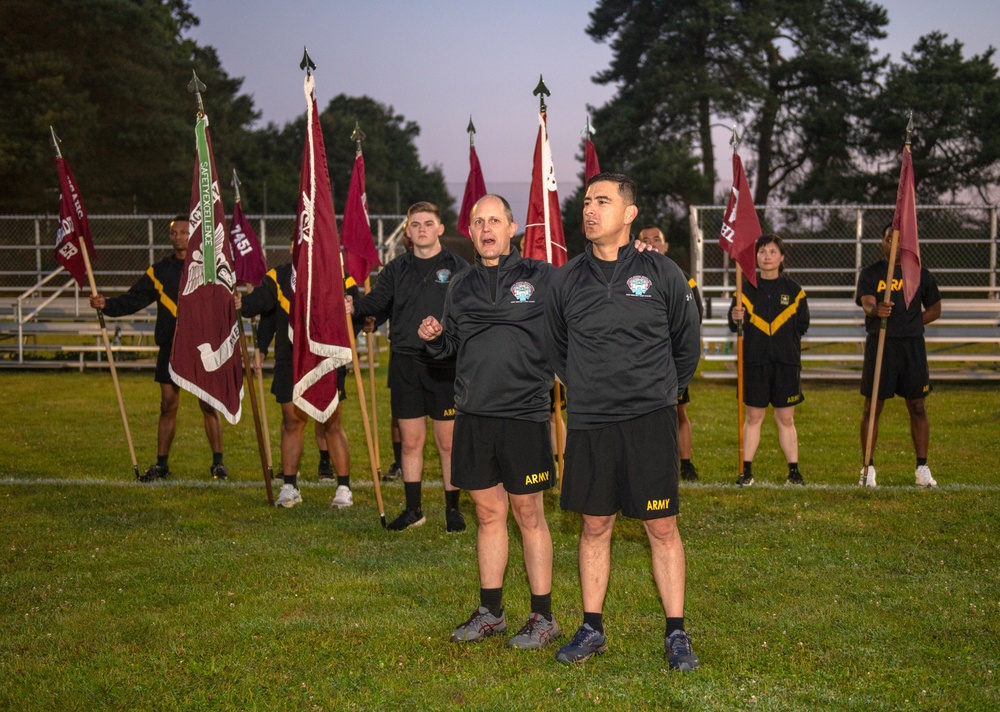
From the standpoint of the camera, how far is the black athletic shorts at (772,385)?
9.22 meters

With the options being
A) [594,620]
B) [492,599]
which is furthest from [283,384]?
[594,620]

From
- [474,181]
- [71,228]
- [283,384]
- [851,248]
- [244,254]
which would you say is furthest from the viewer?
[851,248]

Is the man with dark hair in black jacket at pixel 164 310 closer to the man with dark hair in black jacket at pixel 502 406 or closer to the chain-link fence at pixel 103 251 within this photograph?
the man with dark hair in black jacket at pixel 502 406

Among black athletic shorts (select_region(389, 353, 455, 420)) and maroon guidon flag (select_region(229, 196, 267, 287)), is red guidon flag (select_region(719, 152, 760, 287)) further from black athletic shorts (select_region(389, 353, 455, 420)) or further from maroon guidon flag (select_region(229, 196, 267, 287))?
maroon guidon flag (select_region(229, 196, 267, 287))

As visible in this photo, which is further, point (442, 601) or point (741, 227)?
point (741, 227)

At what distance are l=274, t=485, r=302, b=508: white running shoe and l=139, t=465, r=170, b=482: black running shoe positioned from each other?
1.86m

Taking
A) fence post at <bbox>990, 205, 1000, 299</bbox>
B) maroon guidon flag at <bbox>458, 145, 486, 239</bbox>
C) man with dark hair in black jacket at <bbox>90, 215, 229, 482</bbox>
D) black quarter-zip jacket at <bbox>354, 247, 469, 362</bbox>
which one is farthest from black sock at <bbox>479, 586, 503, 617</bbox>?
fence post at <bbox>990, 205, 1000, 299</bbox>

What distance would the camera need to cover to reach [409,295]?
7746 millimetres

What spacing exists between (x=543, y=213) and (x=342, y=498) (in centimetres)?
305

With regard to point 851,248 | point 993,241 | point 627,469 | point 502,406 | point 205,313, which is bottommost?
point 627,469

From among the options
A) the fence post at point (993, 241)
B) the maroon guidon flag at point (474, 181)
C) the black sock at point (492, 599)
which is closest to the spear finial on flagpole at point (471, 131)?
the maroon guidon flag at point (474, 181)

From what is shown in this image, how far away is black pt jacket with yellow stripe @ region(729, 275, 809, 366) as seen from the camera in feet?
30.4

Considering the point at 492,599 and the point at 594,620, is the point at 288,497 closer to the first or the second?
the point at 492,599

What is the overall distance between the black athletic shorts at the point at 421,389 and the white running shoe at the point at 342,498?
1.21m
